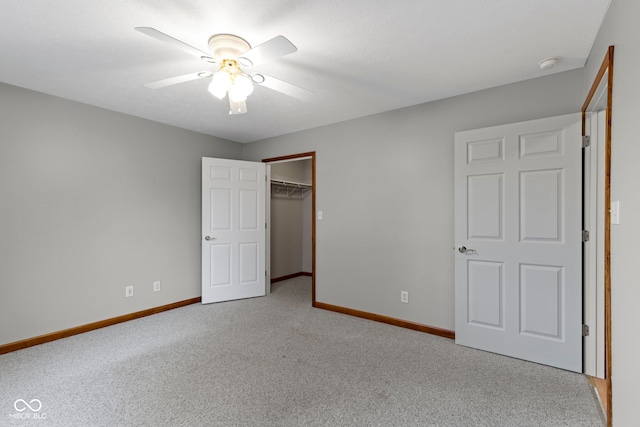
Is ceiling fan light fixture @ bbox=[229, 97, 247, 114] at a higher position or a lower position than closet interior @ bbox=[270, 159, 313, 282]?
higher

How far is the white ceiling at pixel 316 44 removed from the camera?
66.4 inches

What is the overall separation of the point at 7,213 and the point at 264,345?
2.52 meters

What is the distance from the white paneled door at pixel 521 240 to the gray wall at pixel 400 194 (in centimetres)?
21

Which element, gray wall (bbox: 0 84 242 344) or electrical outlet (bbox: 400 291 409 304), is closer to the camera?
gray wall (bbox: 0 84 242 344)

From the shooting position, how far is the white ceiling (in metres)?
1.69

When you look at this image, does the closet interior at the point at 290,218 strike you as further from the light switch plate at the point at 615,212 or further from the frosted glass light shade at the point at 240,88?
the light switch plate at the point at 615,212

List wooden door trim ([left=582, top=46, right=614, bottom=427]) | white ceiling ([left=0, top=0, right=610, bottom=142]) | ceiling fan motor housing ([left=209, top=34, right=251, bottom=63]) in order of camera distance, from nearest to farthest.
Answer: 1. wooden door trim ([left=582, top=46, right=614, bottom=427])
2. white ceiling ([left=0, top=0, right=610, bottom=142])
3. ceiling fan motor housing ([left=209, top=34, right=251, bottom=63])

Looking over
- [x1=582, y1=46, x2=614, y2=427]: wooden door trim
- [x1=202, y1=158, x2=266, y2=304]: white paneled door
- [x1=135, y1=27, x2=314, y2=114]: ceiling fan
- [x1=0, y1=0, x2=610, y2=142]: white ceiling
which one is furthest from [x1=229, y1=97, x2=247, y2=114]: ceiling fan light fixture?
[x1=202, y1=158, x2=266, y2=304]: white paneled door

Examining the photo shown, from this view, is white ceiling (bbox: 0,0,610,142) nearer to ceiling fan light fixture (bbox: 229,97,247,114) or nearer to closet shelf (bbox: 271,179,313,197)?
ceiling fan light fixture (bbox: 229,97,247,114)

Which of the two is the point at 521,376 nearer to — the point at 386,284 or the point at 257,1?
the point at 386,284

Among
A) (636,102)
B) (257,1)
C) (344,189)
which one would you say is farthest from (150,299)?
(636,102)

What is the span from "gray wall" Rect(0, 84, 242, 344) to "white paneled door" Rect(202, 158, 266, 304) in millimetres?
223

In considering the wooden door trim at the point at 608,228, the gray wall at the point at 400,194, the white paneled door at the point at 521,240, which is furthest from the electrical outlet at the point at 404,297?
the wooden door trim at the point at 608,228

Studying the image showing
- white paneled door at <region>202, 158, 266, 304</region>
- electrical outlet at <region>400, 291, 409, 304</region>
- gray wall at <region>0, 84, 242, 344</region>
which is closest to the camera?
gray wall at <region>0, 84, 242, 344</region>
